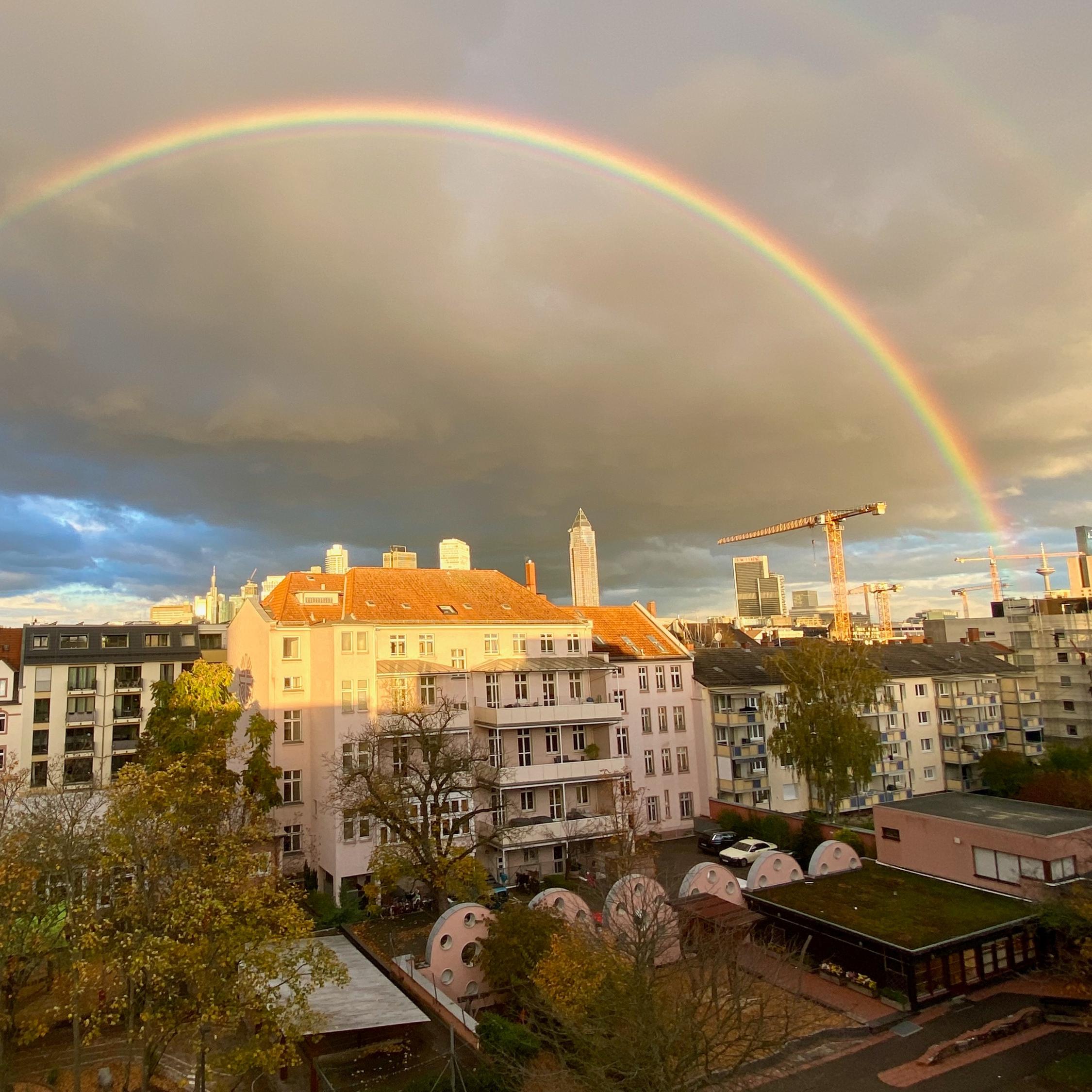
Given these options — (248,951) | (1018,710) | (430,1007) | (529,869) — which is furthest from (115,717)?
(1018,710)

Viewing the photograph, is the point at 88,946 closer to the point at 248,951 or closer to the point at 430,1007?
the point at 248,951

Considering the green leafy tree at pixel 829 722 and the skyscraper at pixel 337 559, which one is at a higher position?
the skyscraper at pixel 337 559

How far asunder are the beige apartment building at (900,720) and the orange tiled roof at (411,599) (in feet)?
45.1

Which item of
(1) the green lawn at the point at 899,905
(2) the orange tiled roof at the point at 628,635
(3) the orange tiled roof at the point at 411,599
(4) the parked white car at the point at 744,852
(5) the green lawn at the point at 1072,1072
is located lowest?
(5) the green lawn at the point at 1072,1072

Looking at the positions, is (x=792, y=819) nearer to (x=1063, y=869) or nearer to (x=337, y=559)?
(x=1063, y=869)

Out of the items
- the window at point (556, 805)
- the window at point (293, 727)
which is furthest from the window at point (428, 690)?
the window at point (556, 805)

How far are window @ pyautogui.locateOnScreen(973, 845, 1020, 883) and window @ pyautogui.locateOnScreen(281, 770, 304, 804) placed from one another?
32844 millimetres

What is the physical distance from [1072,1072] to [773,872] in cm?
1355

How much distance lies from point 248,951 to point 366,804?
14.1m

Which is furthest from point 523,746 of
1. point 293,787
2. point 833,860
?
point 833,860

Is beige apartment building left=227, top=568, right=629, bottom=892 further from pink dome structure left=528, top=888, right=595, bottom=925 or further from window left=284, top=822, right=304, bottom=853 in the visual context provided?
pink dome structure left=528, top=888, right=595, bottom=925

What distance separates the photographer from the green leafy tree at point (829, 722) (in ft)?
149

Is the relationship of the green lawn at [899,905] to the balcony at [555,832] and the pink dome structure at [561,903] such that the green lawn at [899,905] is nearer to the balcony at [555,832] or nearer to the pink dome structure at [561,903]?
the pink dome structure at [561,903]

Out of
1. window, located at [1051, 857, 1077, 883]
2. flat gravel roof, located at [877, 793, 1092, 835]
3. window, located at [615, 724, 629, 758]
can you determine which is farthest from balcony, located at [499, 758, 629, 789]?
window, located at [1051, 857, 1077, 883]
